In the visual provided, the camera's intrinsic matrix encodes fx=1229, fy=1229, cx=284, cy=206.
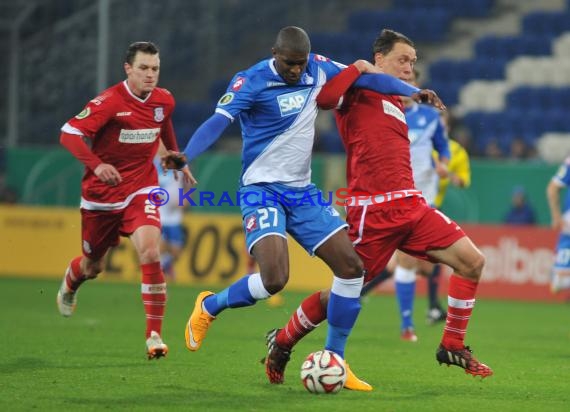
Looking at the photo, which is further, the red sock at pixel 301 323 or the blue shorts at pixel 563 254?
the blue shorts at pixel 563 254

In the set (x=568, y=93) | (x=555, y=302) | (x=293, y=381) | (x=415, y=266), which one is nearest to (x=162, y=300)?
(x=293, y=381)

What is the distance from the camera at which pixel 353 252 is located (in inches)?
321

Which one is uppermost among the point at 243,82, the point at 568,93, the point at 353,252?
the point at 568,93

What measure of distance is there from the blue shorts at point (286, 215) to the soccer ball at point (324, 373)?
79 centimetres

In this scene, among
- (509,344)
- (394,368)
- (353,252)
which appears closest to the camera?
(353,252)

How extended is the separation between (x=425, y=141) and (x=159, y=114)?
11.2 ft

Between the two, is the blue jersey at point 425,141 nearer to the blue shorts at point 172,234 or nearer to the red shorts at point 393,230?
the red shorts at point 393,230

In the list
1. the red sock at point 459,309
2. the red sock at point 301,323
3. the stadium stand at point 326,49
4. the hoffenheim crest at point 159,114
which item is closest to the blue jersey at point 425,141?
the hoffenheim crest at point 159,114

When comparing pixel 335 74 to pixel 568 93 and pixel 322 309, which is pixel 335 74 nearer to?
pixel 322 309

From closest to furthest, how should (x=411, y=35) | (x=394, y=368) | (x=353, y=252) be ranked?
(x=353, y=252) → (x=394, y=368) → (x=411, y=35)

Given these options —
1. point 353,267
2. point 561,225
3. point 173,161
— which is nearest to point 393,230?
point 353,267

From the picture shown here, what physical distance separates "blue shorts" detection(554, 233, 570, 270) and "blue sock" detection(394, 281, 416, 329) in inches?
91.9

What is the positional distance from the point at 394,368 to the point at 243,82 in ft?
8.63

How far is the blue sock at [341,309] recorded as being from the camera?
26.5 feet
